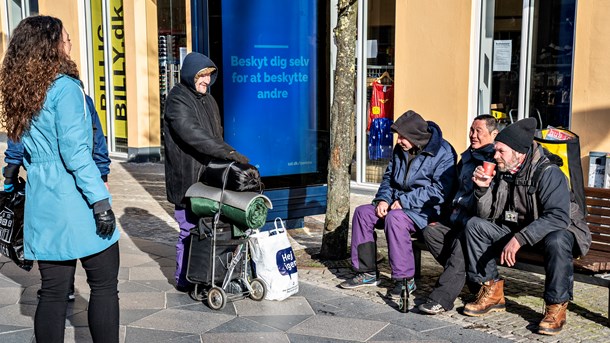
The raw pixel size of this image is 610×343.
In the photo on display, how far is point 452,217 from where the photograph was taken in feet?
19.2

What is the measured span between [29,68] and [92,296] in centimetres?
Answer: 122

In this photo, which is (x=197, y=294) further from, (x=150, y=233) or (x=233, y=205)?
(x=150, y=233)

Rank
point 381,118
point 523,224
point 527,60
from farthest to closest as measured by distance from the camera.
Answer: point 381,118 → point 527,60 → point 523,224

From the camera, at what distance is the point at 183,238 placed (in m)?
6.11

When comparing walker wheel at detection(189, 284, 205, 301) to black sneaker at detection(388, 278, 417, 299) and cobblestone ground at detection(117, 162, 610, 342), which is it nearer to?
cobblestone ground at detection(117, 162, 610, 342)

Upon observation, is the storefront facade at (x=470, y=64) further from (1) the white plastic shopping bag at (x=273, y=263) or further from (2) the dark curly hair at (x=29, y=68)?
(2) the dark curly hair at (x=29, y=68)

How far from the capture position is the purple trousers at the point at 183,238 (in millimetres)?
6066

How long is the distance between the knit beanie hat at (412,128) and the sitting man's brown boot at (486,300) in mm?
1203

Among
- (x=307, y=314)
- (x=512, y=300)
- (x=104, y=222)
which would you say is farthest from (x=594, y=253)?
(x=104, y=222)

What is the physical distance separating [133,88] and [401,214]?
8.80 meters

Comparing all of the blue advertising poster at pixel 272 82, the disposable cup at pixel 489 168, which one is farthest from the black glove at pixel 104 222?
the blue advertising poster at pixel 272 82

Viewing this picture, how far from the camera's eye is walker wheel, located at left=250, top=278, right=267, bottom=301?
5875 millimetres

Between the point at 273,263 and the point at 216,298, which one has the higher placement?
the point at 273,263

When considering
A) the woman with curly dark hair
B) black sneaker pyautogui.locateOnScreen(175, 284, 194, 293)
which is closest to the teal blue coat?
the woman with curly dark hair
